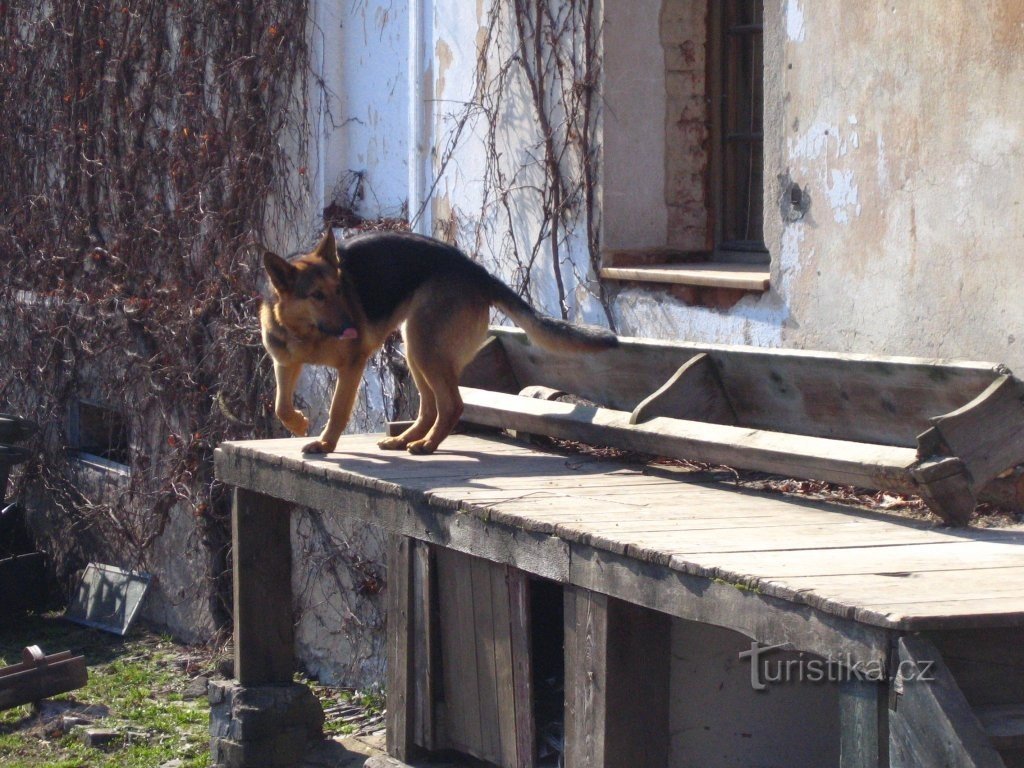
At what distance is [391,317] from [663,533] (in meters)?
2.38

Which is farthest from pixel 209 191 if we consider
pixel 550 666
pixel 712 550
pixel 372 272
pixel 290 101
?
pixel 712 550

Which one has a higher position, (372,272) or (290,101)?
(290,101)

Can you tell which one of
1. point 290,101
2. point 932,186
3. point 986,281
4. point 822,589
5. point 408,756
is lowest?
point 408,756

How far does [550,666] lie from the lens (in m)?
4.96

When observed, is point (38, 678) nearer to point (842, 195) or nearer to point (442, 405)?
point (442, 405)

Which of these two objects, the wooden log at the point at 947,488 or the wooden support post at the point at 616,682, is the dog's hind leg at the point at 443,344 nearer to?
the wooden support post at the point at 616,682

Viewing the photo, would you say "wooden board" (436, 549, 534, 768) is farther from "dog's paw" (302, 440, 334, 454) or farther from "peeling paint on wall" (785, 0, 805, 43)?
"peeling paint on wall" (785, 0, 805, 43)

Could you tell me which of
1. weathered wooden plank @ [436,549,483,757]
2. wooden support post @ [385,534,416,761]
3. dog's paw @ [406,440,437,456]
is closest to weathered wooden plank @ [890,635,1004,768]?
weathered wooden plank @ [436,549,483,757]

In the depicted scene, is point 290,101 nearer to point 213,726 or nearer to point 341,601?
point 341,601

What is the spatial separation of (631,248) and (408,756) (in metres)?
2.58

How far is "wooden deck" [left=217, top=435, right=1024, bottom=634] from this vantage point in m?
2.89

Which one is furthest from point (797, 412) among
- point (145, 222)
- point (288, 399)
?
point (145, 222)

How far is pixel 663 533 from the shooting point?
360 centimetres

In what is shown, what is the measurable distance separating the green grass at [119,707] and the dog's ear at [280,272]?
253 cm
